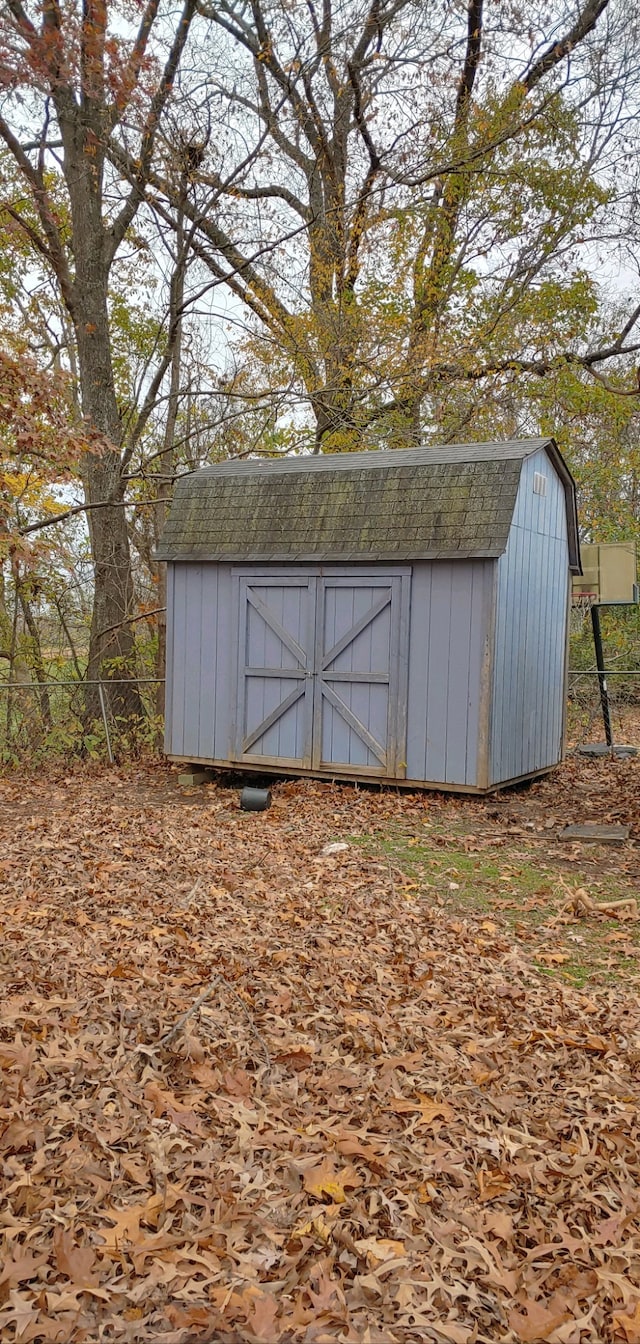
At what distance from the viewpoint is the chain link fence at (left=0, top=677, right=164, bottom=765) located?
11.9 metres

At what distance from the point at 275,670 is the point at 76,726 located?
4.25 m

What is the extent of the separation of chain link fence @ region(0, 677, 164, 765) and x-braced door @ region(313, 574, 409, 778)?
10.9 feet

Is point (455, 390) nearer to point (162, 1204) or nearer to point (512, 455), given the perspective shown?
point (512, 455)

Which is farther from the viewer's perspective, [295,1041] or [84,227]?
[84,227]

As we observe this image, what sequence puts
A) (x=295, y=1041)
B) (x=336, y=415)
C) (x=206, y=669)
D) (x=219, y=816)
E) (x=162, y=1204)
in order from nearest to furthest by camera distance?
(x=162, y=1204)
(x=295, y=1041)
(x=219, y=816)
(x=206, y=669)
(x=336, y=415)

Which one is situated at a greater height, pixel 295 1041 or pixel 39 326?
pixel 39 326

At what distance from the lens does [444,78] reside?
1580cm

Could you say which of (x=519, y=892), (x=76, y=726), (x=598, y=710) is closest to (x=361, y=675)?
(x=519, y=892)

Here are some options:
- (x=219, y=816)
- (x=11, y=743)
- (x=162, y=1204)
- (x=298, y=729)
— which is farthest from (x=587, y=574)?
(x=162, y=1204)

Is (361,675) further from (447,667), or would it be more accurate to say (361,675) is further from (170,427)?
(170,427)

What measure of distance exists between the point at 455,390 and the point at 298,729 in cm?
820

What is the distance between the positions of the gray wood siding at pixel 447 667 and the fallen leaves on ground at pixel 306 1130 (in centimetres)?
307

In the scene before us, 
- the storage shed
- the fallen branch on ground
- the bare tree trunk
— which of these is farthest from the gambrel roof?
the fallen branch on ground

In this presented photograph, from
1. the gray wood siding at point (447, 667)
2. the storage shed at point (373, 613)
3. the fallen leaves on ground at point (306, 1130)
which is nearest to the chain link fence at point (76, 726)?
the storage shed at point (373, 613)
